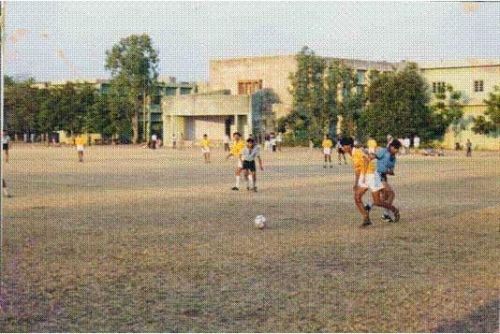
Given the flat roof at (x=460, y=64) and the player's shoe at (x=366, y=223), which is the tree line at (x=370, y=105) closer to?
the flat roof at (x=460, y=64)

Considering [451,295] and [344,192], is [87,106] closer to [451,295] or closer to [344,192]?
[344,192]

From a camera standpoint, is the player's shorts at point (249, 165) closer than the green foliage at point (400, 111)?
Yes

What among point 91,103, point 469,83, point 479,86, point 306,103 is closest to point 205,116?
point 91,103

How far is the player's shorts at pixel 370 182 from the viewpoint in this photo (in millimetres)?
12648

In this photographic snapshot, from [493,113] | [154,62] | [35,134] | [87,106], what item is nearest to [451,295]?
[493,113]

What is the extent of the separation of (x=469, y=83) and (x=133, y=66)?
25.1 metres

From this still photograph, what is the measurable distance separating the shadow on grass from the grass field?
0.02 m

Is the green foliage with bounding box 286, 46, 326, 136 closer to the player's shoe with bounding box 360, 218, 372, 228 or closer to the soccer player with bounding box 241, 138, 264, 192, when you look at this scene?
the soccer player with bounding box 241, 138, 264, 192

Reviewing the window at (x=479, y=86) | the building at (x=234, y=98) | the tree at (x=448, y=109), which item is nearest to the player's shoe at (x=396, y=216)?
the tree at (x=448, y=109)

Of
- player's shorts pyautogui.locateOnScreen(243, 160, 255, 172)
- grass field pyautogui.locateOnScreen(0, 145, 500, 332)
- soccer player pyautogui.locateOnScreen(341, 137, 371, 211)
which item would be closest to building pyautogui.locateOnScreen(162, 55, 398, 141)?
player's shorts pyautogui.locateOnScreen(243, 160, 255, 172)

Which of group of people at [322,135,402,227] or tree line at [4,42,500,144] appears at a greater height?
tree line at [4,42,500,144]

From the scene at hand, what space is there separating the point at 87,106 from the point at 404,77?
2727 cm

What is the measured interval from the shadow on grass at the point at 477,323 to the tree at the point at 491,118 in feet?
155

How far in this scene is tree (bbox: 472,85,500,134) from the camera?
170 ft
